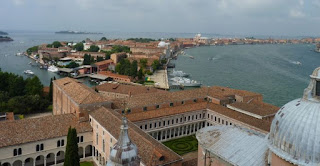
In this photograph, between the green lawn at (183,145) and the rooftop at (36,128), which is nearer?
the rooftop at (36,128)

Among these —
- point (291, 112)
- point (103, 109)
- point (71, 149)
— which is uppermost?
point (291, 112)

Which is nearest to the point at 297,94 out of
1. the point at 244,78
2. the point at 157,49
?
the point at 244,78

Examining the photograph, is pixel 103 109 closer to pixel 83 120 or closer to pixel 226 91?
pixel 83 120

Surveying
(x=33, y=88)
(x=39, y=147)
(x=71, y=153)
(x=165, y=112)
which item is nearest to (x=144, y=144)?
(x=71, y=153)

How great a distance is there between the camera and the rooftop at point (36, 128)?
1869cm

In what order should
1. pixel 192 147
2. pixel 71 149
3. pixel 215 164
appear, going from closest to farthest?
pixel 215 164 → pixel 71 149 → pixel 192 147

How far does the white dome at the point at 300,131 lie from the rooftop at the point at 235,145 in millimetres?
1928

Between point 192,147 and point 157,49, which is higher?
point 157,49

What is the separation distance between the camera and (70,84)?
89.6 feet

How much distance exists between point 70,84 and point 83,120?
6.62m

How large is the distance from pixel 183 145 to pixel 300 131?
16.1 meters

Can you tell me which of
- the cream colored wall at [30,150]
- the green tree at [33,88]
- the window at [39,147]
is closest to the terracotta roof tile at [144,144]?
the cream colored wall at [30,150]

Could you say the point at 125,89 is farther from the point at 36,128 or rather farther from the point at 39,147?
the point at 39,147

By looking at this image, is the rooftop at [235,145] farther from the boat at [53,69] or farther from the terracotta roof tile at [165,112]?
the boat at [53,69]
